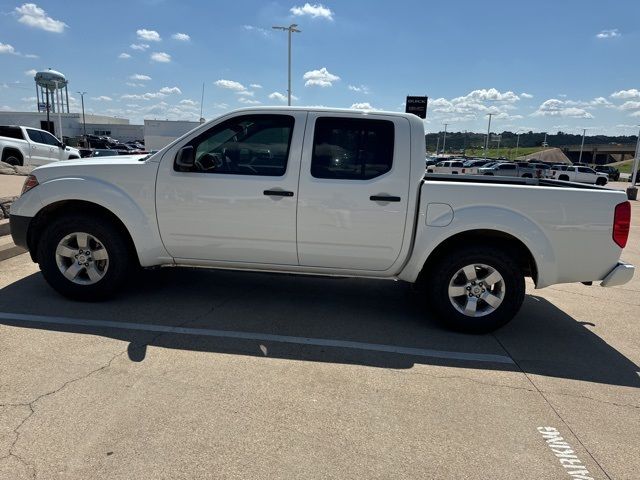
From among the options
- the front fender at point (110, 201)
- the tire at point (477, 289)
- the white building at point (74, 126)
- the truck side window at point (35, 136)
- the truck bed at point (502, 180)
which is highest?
the white building at point (74, 126)

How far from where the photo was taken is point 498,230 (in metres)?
4.04

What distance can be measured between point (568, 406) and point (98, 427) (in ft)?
10.0

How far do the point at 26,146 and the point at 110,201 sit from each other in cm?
1406

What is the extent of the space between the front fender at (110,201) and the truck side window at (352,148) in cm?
165

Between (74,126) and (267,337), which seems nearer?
(267,337)

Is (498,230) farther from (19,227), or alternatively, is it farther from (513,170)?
(513,170)

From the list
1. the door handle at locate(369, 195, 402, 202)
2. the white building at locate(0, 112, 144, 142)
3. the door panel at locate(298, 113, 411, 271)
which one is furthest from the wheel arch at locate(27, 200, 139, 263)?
the white building at locate(0, 112, 144, 142)

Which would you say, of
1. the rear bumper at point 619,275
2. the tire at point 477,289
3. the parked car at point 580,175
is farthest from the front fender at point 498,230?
the parked car at point 580,175

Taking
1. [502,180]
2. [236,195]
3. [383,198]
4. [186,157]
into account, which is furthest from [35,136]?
[502,180]

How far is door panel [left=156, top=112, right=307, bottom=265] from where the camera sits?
13.7ft

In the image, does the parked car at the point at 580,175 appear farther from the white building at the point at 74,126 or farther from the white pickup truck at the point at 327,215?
the white building at the point at 74,126

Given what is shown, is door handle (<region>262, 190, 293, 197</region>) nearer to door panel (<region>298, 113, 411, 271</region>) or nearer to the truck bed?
door panel (<region>298, 113, 411, 271</region>)

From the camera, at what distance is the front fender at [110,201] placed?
432 cm

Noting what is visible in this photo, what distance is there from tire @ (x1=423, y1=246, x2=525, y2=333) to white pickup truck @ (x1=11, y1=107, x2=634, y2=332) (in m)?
0.01
